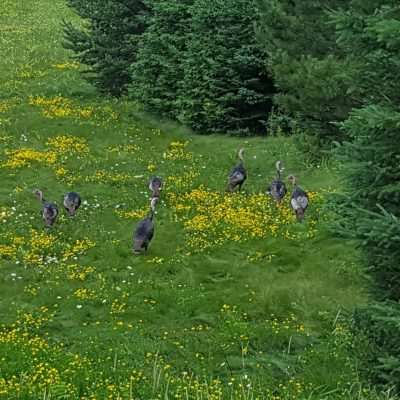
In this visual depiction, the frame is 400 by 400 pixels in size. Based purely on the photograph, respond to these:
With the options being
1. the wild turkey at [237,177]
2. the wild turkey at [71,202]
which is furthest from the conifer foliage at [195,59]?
the wild turkey at [71,202]

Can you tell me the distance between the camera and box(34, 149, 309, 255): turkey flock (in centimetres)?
1535

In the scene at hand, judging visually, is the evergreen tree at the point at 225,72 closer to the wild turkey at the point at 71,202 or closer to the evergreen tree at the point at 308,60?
the evergreen tree at the point at 308,60

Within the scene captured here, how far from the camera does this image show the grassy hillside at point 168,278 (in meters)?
9.42

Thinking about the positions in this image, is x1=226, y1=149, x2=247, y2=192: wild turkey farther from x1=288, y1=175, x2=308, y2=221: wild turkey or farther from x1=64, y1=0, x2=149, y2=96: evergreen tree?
x1=64, y1=0, x2=149, y2=96: evergreen tree

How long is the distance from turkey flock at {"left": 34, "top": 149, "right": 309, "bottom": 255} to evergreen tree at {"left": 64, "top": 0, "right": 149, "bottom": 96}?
1223 centimetres

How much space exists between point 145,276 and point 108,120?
13.7m

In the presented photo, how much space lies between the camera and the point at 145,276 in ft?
47.6

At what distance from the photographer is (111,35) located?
98.8 feet

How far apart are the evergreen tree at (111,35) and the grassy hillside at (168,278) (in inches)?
207

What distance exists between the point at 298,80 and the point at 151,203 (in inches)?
195

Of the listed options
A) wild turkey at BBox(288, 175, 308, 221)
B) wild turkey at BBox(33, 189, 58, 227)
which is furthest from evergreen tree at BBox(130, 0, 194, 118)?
wild turkey at BBox(288, 175, 308, 221)

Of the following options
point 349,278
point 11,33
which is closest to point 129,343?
point 349,278

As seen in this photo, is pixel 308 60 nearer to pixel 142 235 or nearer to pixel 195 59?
pixel 142 235

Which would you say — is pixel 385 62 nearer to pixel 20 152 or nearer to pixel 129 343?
pixel 129 343
